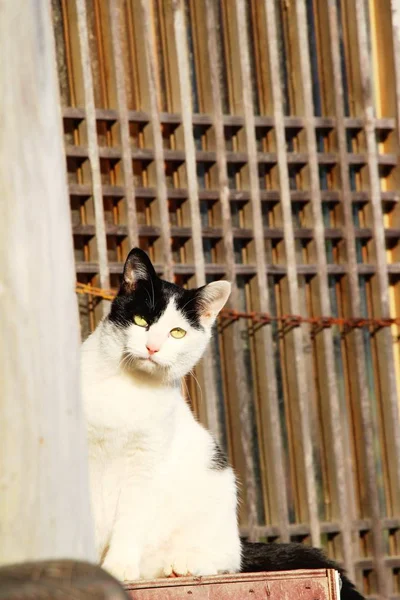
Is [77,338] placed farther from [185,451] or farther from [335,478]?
[335,478]

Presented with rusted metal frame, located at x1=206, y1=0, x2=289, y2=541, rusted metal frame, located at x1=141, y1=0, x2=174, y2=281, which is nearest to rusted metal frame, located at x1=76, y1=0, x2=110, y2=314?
rusted metal frame, located at x1=141, y1=0, x2=174, y2=281

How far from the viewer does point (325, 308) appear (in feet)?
16.5

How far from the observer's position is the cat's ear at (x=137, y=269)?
344 cm

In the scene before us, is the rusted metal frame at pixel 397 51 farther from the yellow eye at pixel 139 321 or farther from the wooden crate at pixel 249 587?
the wooden crate at pixel 249 587

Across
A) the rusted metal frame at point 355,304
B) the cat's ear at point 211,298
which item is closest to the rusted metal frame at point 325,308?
the rusted metal frame at point 355,304

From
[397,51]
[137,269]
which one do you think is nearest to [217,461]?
[137,269]

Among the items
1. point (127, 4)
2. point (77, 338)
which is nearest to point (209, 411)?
point (127, 4)

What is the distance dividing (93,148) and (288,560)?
2.10 meters

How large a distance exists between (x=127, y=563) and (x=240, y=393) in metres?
1.82

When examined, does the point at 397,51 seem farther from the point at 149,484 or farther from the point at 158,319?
the point at 149,484

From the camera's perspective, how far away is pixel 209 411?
470cm

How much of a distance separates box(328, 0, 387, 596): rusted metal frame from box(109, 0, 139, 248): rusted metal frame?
1.06 meters

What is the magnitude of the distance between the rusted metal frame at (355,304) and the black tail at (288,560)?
5.31 ft

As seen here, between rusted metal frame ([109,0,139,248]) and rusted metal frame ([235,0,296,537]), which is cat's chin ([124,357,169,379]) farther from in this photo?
rusted metal frame ([235,0,296,537])
